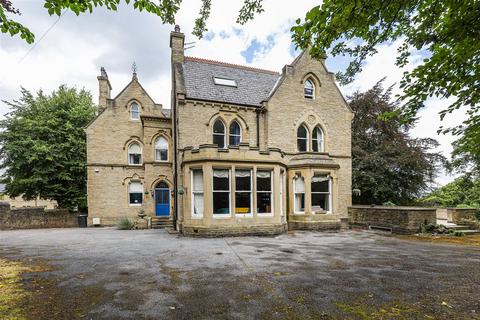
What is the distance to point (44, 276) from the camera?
19.6 feet

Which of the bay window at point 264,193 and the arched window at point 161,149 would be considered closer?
the bay window at point 264,193

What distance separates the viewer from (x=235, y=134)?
1611cm

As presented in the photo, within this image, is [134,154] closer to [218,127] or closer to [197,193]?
[218,127]

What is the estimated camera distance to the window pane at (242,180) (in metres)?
13.0

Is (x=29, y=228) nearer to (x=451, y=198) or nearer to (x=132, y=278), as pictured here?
(x=132, y=278)

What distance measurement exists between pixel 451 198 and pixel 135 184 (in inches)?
1102

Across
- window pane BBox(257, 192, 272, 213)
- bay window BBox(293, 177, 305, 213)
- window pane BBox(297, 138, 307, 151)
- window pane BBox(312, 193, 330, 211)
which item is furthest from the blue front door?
window pane BBox(312, 193, 330, 211)

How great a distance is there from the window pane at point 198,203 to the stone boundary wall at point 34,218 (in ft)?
40.5

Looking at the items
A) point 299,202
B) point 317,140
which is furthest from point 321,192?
point 317,140

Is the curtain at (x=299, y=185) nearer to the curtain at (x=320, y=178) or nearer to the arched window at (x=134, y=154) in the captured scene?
the curtain at (x=320, y=178)

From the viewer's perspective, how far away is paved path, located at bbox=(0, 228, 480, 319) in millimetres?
4180

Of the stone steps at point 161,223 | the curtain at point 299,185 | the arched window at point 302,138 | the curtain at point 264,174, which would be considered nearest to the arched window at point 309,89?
the arched window at point 302,138

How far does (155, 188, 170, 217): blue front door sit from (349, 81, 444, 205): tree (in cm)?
1580

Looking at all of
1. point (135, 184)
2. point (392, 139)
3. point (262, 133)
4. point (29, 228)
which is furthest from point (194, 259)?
point (392, 139)
